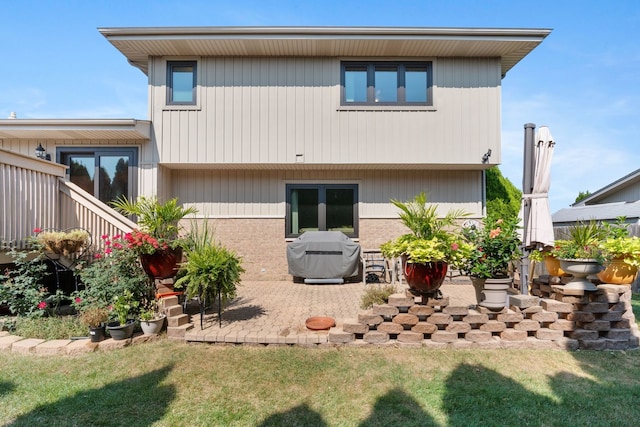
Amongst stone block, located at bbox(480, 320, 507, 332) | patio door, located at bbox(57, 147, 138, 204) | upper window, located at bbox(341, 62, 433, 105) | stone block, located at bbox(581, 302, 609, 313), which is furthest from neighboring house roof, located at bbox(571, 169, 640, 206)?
patio door, located at bbox(57, 147, 138, 204)

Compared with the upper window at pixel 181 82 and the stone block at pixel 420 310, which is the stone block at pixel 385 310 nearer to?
the stone block at pixel 420 310

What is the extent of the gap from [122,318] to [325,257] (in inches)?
187

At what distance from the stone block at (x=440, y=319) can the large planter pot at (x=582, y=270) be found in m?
1.69

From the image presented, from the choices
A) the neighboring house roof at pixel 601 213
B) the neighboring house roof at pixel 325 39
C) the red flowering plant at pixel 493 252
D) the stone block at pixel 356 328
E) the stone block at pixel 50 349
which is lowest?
the stone block at pixel 50 349

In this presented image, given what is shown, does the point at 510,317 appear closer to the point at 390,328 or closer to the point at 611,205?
the point at 390,328

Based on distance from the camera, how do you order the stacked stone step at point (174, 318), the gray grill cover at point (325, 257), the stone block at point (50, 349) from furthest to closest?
1. the gray grill cover at point (325, 257)
2. the stacked stone step at point (174, 318)
3. the stone block at point (50, 349)

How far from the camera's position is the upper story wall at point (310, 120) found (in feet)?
26.6

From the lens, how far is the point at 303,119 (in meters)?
8.23

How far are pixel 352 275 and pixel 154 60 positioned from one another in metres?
7.53

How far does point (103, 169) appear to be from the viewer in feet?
27.2

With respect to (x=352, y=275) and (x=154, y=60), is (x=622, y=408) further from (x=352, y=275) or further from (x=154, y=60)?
(x=154, y=60)

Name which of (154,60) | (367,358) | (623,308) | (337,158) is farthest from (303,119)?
(623,308)

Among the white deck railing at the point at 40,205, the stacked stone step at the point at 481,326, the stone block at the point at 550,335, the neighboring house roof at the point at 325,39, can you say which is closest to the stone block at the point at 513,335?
the stacked stone step at the point at 481,326

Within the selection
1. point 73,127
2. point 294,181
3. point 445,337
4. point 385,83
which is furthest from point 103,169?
point 445,337
